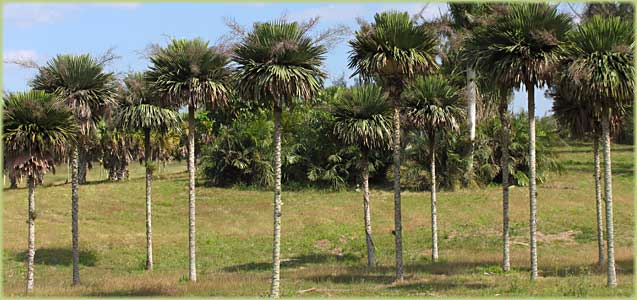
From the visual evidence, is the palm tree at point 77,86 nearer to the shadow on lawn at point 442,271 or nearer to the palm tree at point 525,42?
the shadow on lawn at point 442,271

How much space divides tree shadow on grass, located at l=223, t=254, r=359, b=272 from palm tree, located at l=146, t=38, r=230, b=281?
937cm

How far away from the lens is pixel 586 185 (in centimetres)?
4903

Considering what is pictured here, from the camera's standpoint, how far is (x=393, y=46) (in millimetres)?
23031

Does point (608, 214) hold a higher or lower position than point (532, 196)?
lower

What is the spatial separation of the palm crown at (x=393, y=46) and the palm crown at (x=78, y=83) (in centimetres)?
1006

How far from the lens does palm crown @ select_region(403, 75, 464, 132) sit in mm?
28781

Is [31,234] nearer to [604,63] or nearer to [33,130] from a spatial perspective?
[33,130]

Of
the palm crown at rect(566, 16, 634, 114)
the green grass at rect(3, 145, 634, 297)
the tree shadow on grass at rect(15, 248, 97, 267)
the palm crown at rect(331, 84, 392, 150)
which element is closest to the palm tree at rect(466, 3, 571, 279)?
the palm crown at rect(566, 16, 634, 114)

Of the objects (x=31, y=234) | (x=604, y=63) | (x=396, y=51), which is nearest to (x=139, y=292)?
(x=31, y=234)

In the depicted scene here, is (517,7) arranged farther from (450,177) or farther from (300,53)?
(450,177)

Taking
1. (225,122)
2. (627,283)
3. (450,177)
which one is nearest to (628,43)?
(627,283)

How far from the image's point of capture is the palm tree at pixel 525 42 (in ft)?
68.6

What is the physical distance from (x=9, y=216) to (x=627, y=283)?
35904mm

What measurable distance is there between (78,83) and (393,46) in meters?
12.1
